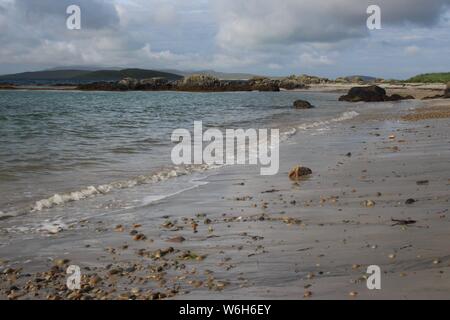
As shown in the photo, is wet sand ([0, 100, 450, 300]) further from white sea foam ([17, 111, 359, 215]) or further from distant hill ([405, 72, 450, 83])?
distant hill ([405, 72, 450, 83])

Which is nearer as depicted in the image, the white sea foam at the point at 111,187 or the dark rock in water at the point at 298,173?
the white sea foam at the point at 111,187

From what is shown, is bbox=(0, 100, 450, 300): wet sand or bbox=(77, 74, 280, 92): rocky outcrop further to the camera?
bbox=(77, 74, 280, 92): rocky outcrop

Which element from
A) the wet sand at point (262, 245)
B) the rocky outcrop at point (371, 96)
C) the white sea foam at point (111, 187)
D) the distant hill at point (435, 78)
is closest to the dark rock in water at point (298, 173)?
the wet sand at point (262, 245)

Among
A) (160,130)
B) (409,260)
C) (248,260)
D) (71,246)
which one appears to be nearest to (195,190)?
(71,246)

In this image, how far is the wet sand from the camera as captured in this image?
13.9 feet

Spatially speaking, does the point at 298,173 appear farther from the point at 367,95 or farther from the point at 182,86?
the point at 182,86

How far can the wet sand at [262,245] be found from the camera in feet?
13.9

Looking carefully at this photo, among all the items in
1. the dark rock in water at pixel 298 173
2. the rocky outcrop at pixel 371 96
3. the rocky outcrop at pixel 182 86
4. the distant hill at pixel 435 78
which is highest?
the distant hill at pixel 435 78

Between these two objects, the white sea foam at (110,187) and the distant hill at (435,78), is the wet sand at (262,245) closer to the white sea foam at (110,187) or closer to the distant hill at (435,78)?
the white sea foam at (110,187)

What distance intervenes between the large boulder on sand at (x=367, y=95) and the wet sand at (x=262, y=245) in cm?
4078

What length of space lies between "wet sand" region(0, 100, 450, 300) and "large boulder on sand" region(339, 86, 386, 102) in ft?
134

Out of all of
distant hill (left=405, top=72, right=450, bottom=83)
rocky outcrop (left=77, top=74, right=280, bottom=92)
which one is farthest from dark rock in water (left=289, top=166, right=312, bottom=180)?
distant hill (left=405, top=72, right=450, bottom=83)
